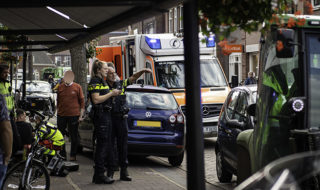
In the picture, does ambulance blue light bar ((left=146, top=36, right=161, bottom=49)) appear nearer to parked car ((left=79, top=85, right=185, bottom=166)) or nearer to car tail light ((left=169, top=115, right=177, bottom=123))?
parked car ((left=79, top=85, right=185, bottom=166))

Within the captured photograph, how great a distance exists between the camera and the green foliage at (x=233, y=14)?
489cm

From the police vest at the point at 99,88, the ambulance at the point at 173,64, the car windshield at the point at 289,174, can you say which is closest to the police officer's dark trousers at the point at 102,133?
the police vest at the point at 99,88

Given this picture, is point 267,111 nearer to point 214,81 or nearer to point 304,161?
point 304,161

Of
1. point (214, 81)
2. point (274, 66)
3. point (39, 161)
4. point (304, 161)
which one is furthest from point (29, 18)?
point (214, 81)

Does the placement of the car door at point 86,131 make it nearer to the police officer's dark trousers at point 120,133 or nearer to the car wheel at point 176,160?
the car wheel at point 176,160

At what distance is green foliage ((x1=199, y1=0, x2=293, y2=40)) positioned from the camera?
4.89 m

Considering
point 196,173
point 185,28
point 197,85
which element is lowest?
point 196,173

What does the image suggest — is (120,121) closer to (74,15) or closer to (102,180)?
(102,180)

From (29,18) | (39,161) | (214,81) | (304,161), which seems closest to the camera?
(304,161)

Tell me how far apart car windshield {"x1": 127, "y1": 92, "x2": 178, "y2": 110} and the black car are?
6.70 ft

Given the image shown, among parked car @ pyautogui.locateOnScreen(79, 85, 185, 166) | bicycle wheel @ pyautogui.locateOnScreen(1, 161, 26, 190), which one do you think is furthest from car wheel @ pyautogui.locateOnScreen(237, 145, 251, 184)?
parked car @ pyautogui.locateOnScreen(79, 85, 185, 166)

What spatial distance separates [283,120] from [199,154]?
2.06 metres

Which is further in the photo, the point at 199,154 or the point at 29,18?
the point at 29,18

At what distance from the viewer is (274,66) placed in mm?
6926
